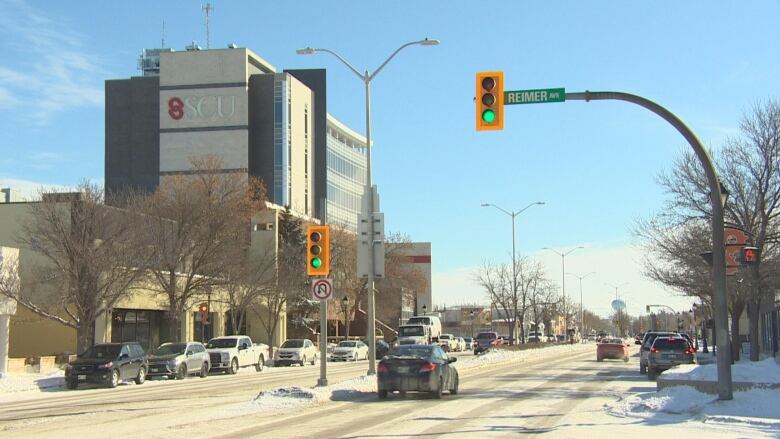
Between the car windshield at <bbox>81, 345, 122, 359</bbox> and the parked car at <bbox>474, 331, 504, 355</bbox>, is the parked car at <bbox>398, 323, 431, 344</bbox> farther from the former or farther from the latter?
the car windshield at <bbox>81, 345, 122, 359</bbox>

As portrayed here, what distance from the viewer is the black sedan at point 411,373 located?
834 inches

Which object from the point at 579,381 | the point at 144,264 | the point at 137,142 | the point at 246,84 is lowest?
the point at 579,381

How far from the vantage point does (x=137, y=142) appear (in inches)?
3718

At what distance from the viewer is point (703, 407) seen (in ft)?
53.8

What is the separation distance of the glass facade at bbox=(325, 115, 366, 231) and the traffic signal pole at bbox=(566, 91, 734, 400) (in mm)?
85484

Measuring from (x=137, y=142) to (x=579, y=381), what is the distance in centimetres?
7571

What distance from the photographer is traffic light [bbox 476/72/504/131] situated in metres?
14.7

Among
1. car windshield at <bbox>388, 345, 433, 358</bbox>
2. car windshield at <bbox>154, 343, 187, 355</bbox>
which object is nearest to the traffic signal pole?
car windshield at <bbox>388, 345, 433, 358</bbox>

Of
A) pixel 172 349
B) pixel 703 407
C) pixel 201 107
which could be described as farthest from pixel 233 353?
pixel 201 107

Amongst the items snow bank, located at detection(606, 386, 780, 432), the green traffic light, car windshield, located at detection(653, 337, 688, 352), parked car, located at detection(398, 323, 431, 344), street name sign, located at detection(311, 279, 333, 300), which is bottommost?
parked car, located at detection(398, 323, 431, 344)

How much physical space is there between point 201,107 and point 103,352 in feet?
213

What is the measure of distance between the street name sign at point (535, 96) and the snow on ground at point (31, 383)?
21.9 metres

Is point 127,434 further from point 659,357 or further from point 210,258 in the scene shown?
point 210,258

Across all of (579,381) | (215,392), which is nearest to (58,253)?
(215,392)
